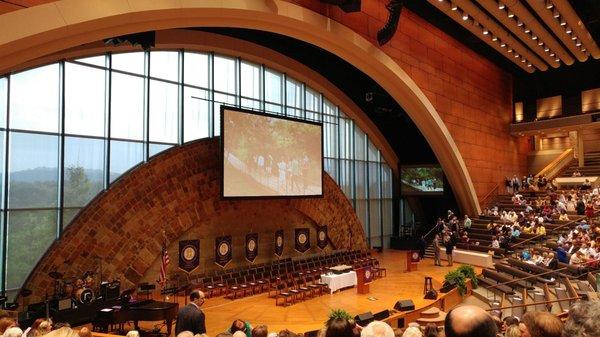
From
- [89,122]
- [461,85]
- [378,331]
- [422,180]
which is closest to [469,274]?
[422,180]

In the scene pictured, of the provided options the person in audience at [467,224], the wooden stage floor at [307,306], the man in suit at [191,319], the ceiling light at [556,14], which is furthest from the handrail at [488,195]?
the man in suit at [191,319]

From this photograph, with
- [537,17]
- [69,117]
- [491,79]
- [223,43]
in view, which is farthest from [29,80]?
[491,79]

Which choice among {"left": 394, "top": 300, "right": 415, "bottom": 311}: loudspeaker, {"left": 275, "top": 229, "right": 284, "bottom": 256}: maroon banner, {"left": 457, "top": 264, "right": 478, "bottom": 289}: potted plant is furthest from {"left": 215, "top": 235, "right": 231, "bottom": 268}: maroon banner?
{"left": 457, "top": 264, "right": 478, "bottom": 289}: potted plant

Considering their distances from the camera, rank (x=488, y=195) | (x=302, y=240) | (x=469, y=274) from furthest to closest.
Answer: (x=488, y=195) → (x=302, y=240) → (x=469, y=274)

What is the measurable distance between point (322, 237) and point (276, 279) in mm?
5303

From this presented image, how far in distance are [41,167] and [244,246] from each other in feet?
23.7

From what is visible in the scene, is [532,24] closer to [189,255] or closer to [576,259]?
[576,259]

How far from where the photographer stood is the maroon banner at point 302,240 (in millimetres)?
18422

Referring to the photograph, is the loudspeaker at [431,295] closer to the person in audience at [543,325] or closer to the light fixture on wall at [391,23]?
the light fixture on wall at [391,23]

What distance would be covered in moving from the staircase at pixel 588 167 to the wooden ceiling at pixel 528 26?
21.8 feet

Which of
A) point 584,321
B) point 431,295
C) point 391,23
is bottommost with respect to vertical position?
point 431,295

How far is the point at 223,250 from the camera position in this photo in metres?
15.3

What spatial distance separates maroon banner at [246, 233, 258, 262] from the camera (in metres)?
16.2

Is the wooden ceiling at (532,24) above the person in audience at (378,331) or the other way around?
above
